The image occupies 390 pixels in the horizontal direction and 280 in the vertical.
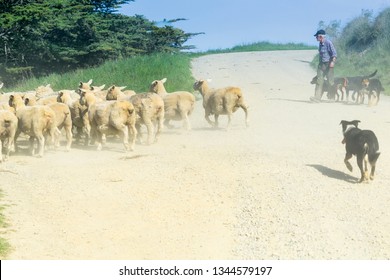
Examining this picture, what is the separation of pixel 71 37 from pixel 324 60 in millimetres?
15924

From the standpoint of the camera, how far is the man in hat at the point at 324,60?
68.2 ft

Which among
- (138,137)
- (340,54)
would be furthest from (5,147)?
(340,54)

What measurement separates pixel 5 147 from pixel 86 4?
20341mm

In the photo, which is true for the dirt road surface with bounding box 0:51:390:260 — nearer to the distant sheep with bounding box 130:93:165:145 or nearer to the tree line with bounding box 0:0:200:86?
the distant sheep with bounding box 130:93:165:145

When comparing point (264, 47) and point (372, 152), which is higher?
point (264, 47)

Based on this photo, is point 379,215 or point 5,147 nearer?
point 379,215

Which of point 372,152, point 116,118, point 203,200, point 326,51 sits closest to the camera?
point 203,200

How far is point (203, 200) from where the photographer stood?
912cm

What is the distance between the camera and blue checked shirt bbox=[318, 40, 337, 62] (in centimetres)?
2081

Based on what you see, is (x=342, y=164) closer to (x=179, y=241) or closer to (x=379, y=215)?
(x=379, y=215)

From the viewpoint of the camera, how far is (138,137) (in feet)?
48.0

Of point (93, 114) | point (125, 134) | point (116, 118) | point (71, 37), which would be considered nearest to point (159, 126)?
point (125, 134)

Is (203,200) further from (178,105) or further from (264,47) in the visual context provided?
(264,47)

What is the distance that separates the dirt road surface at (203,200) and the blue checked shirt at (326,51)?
610cm
